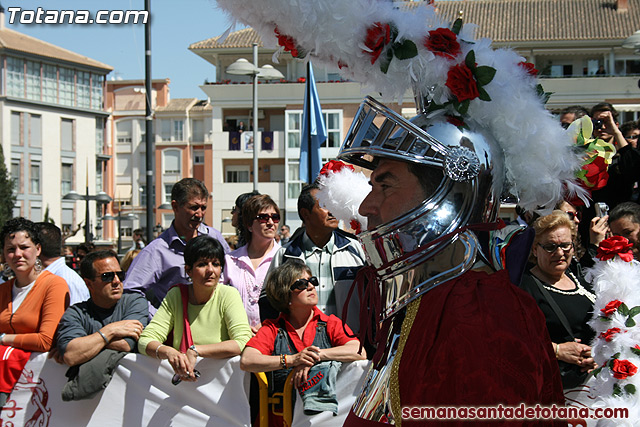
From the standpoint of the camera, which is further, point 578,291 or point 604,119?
point 604,119

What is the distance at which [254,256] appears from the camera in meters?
5.97

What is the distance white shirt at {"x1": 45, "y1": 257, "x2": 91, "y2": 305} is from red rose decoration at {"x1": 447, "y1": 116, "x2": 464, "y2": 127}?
165 inches

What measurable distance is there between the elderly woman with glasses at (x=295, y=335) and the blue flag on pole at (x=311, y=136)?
5.47 m

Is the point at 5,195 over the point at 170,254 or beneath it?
beneath

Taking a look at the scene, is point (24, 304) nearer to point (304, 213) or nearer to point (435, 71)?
point (304, 213)

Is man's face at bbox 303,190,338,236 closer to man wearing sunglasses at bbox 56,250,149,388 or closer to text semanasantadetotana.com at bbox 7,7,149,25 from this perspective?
man wearing sunglasses at bbox 56,250,149,388

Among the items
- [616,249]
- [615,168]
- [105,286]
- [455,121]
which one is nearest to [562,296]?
[616,249]

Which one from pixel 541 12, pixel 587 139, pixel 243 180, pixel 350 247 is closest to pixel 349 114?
pixel 243 180

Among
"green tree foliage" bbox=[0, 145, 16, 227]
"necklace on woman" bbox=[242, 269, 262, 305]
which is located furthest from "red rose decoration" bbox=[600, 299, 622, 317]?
"green tree foliage" bbox=[0, 145, 16, 227]

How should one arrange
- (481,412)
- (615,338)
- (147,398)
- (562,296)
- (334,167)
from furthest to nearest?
(147,398) < (562,296) < (615,338) < (334,167) < (481,412)

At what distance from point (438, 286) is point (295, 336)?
8.45 feet

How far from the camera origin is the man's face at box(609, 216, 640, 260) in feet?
16.2

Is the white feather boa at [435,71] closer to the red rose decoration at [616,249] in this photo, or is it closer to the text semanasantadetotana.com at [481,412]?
the text semanasantadetotana.com at [481,412]

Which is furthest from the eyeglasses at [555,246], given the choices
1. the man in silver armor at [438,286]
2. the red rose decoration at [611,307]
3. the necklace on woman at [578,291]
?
the man in silver armor at [438,286]
